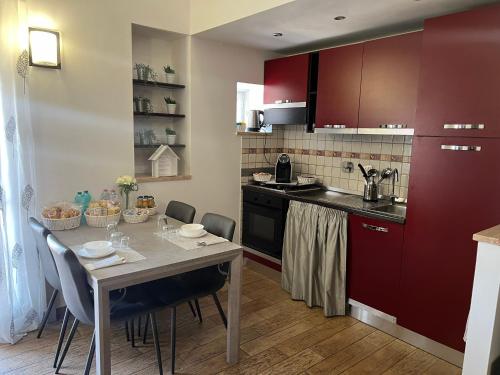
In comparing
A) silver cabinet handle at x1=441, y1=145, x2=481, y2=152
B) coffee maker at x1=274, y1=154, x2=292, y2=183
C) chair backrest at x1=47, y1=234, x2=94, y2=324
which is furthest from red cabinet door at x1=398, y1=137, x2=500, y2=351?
chair backrest at x1=47, y1=234, x2=94, y2=324

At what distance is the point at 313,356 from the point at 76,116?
235cm

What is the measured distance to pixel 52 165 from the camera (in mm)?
2658

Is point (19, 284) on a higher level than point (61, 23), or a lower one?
lower

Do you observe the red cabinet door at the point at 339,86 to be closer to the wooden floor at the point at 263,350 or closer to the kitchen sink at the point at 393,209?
the kitchen sink at the point at 393,209

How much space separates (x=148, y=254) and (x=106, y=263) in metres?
0.24

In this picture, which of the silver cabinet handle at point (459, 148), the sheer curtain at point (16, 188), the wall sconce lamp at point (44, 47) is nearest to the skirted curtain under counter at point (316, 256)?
the silver cabinet handle at point (459, 148)

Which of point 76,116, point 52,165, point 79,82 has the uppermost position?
point 79,82

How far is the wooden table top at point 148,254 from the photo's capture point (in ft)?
5.83

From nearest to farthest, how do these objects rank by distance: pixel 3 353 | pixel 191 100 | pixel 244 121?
pixel 3 353, pixel 191 100, pixel 244 121

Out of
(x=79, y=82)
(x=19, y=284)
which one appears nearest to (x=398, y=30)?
(x=79, y=82)

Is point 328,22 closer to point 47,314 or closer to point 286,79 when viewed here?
point 286,79

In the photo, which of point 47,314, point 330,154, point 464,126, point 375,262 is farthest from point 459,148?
point 47,314

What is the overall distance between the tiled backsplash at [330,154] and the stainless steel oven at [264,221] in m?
0.30

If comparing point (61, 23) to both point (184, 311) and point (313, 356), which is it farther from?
point (313, 356)
